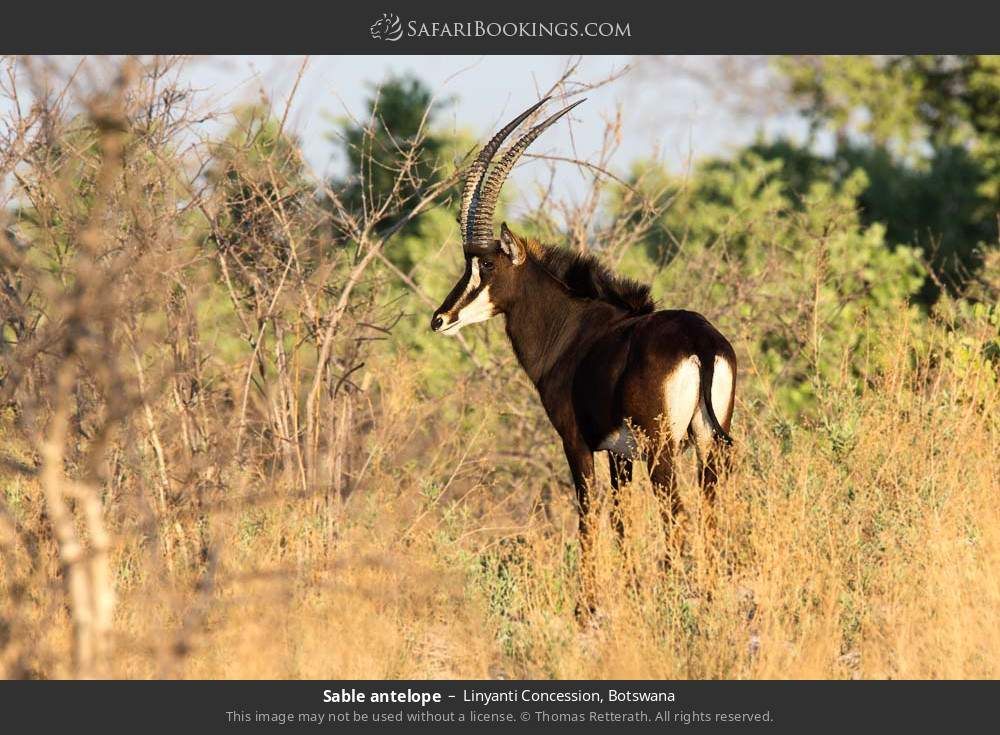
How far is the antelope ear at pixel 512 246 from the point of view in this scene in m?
8.27

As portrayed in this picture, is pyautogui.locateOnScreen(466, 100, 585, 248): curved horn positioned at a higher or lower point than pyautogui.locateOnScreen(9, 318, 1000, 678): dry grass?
higher

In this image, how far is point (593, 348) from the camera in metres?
7.91

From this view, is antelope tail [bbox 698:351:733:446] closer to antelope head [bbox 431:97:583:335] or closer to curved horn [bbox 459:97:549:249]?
antelope head [bbox 431:97:583:335]

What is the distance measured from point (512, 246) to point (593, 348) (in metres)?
0.91

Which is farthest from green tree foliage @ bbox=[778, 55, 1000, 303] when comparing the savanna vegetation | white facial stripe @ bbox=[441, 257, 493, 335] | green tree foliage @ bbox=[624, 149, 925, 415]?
white facial stripe @ bbox=[441, 257, 493, 335]

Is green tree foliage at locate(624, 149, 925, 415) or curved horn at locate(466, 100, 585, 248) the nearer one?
curved horn at locate(466, 100, 585, 248)

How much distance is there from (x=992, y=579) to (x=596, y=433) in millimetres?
2330

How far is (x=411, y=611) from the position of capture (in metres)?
6.81

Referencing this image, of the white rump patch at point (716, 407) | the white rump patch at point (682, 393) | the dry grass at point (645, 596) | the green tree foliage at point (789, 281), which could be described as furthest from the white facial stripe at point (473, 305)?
the green tree foliage at point (789, 281)

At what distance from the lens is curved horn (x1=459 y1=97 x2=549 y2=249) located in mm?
8484

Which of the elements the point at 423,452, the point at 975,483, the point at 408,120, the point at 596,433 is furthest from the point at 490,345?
the point at 408,120

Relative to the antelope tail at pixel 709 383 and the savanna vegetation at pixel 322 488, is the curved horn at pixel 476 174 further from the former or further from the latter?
the antelope tail at pixel 709 383

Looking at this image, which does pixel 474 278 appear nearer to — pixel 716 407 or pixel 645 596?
pixel 716 407
